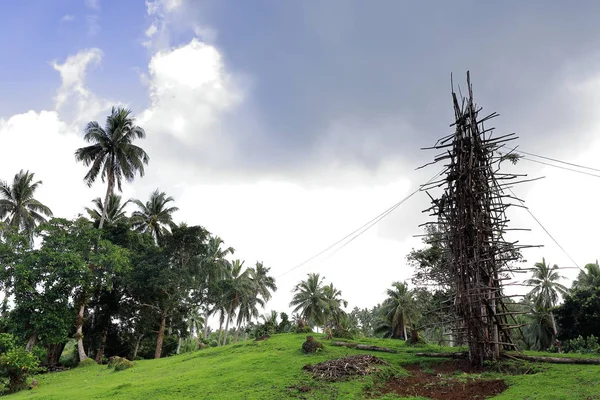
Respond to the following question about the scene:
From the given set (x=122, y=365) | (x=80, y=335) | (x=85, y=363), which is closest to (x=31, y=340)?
(x=80, y=335)

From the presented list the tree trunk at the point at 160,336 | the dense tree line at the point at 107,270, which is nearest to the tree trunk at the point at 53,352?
the dense tree line at the point at 107,270

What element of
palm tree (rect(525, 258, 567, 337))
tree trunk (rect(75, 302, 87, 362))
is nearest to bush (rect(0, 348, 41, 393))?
tree trunk (rect(75, 302, 87, 362))

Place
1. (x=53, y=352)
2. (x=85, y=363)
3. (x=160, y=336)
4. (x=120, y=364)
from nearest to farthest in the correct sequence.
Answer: (x=120, y=364) → (x=85, y=363) → (x=53, y=352) → (x=160, y=336)

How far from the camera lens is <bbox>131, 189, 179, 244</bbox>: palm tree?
40344 mm

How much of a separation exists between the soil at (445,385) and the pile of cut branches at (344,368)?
111cm

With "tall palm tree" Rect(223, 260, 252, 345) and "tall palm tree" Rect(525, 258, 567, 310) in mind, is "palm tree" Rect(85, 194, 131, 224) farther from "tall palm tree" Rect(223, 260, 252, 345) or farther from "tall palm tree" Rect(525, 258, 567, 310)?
"tall palm tree" Rect(525, 258, 567, 310)

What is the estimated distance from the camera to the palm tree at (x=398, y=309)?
43.8m

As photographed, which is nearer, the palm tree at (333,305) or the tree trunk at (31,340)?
the tree trunk at (31,340)

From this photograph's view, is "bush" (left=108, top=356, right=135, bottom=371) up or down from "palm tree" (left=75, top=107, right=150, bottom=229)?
down

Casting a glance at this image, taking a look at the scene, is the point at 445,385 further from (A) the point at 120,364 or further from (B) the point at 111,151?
(B) the point at 111,151

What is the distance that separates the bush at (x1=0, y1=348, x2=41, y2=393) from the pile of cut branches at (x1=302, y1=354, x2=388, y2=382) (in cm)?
1515

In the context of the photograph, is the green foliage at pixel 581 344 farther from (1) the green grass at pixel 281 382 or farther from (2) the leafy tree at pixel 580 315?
(1) the green grass at pixel 281 382

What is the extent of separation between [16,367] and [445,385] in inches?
812

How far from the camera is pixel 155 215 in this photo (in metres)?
40.7
